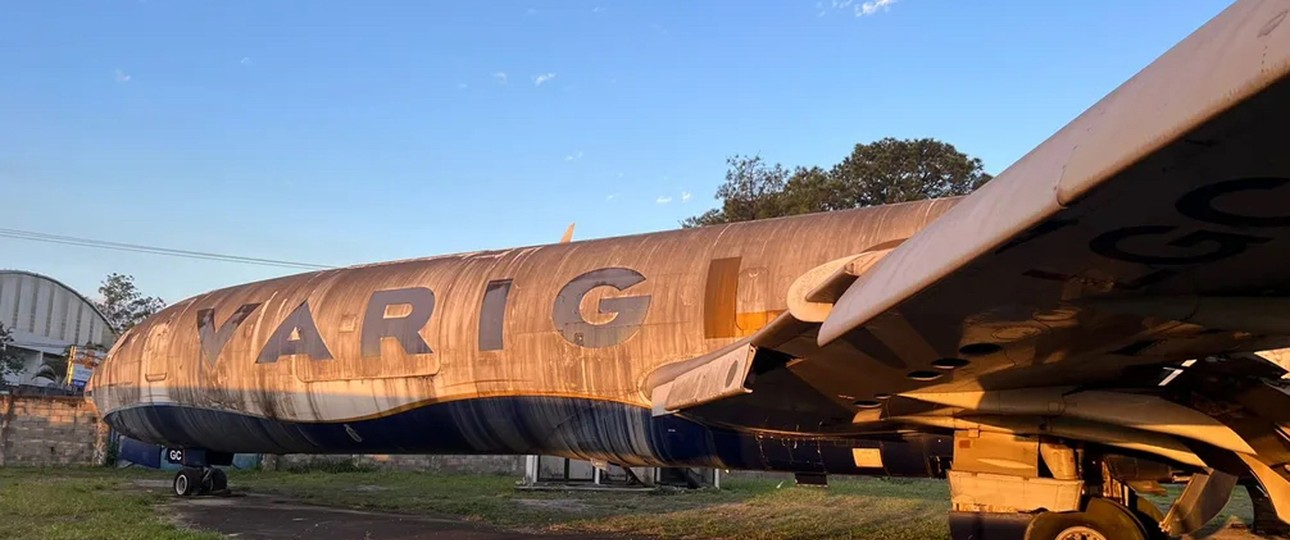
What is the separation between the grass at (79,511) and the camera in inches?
457

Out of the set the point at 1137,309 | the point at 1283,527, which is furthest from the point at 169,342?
the point at 1283,527

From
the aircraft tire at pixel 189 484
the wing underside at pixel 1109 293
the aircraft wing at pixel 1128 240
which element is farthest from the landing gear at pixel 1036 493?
the aircraft tire at pixel 189 484

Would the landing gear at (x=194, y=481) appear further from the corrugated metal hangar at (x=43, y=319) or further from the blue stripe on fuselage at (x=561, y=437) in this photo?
the corrugated metal hangar at (x=43, y=319)

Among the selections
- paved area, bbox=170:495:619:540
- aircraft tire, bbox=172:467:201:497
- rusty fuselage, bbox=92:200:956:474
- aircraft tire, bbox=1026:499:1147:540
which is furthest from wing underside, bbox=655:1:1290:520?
aircraft tire, bbox=172:467:201:497

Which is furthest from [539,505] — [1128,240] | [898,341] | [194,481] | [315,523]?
[1128,240]

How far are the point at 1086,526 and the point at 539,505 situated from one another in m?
11.3

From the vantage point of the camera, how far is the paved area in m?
12.5

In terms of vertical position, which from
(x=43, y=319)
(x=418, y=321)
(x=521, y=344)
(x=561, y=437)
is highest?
(x=43, y=319)

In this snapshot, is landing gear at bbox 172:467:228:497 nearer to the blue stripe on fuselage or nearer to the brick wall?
the blue stripe on fuselage

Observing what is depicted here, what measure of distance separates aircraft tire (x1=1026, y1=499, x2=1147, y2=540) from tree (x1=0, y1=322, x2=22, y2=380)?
57221mm

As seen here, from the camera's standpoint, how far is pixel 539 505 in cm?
1745

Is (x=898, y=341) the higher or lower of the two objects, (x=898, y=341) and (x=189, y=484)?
the higher

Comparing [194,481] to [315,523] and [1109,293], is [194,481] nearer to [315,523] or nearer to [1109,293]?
[315,523]

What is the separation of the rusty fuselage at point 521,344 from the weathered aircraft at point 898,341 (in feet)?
0.12
